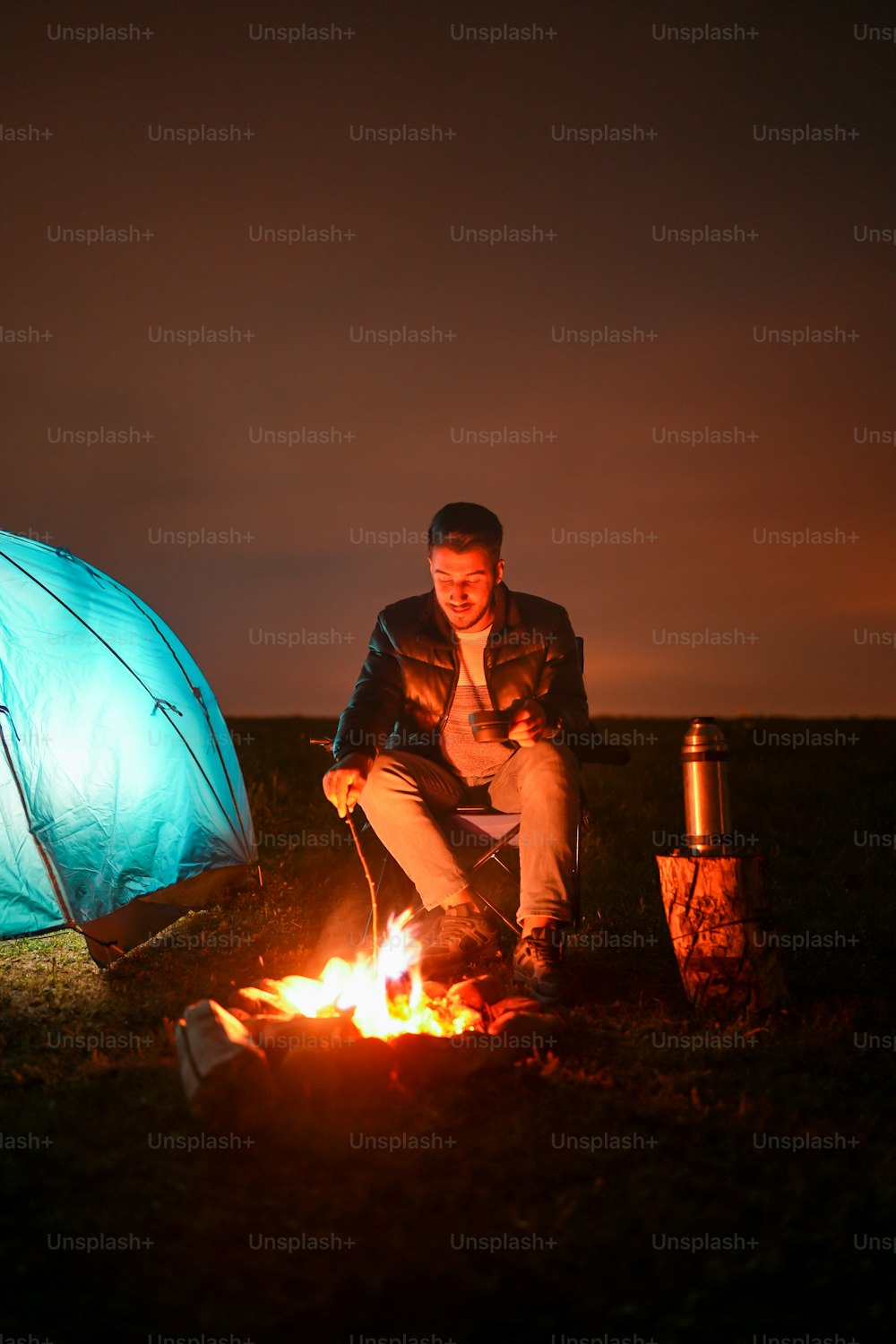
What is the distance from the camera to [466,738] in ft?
14.9

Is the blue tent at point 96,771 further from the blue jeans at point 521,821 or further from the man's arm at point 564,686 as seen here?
the man's arm at point 564,686

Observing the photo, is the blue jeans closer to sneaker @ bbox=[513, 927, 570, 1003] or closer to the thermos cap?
sneaker @ bbox=[513, 927, 570, 1003]

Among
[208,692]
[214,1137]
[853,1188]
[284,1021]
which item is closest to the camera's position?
[853,1188]

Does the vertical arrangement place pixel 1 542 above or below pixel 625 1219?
above

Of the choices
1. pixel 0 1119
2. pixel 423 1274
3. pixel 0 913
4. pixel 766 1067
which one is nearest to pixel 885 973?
pixel 766 1067

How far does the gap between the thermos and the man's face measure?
43.9 inches

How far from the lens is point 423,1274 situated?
212 cm

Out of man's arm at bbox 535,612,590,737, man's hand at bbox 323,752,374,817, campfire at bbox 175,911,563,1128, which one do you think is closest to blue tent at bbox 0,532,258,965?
man's hand at bbox 323,752,374,817

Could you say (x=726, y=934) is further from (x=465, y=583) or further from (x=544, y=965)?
(x=465, y=583)

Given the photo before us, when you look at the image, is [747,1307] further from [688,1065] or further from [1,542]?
[1,542]

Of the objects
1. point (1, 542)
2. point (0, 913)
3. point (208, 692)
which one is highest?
point (1, 542)

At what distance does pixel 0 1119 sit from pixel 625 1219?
1.70 metres

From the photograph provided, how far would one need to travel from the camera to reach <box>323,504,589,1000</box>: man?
3.96 m

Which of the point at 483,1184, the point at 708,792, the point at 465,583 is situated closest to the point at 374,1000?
the point at 483,1184
